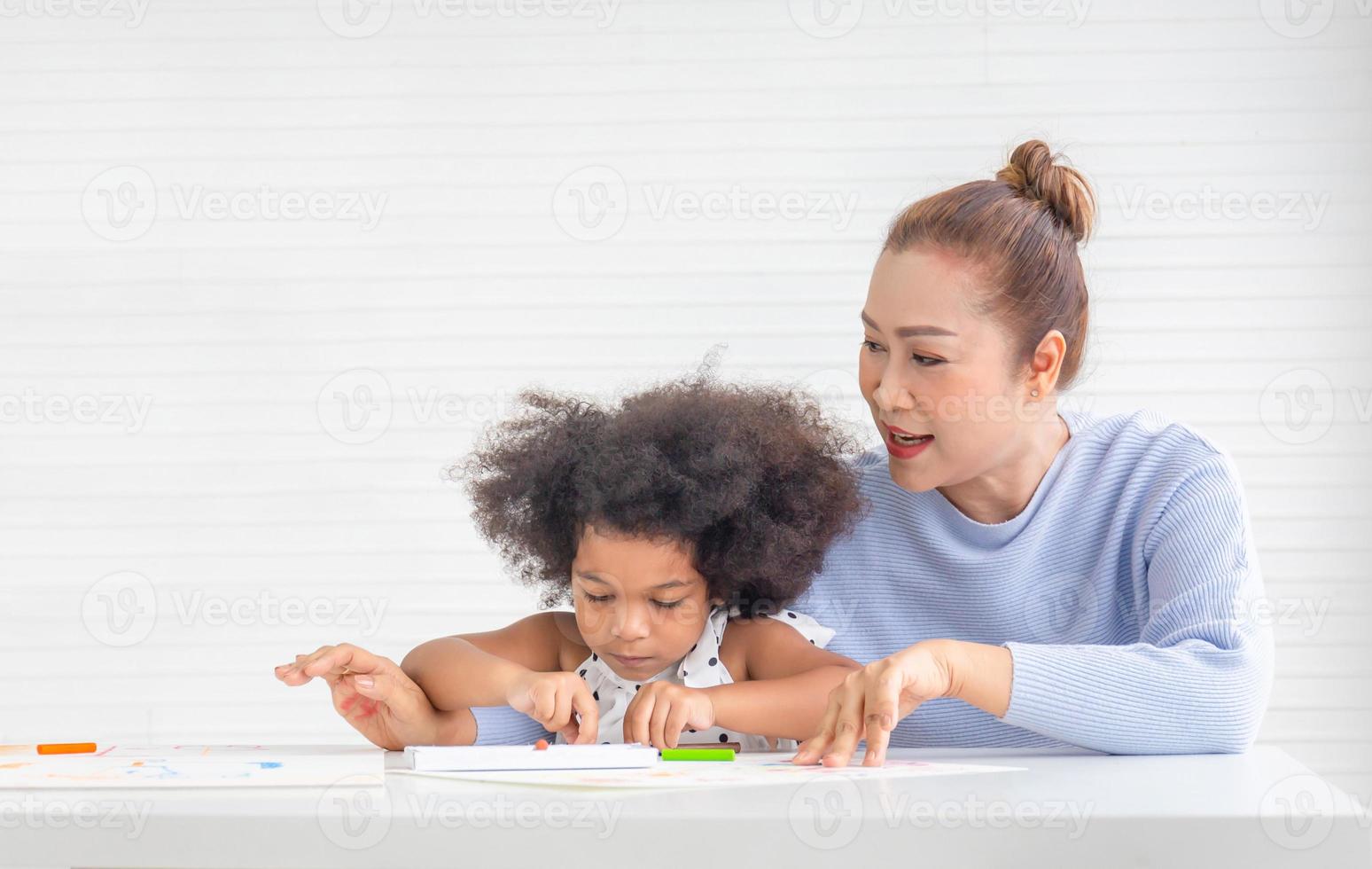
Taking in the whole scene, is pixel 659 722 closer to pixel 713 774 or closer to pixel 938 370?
pixel 713 774

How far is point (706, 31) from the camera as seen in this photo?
3.81 metres

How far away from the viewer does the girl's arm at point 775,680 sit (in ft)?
5.10

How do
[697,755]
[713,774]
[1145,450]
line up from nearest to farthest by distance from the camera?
[713,774]
[697,755]
[1145,450]

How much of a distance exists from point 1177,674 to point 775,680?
1.44 feet

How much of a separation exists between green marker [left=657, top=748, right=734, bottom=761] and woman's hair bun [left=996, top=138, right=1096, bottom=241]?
0.87 metres

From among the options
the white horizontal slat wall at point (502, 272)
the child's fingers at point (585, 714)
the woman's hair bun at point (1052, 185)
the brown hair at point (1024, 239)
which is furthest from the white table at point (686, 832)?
the white horizontal slat wall at point (502, 272)

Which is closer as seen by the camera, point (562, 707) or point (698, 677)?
point (562, 707)

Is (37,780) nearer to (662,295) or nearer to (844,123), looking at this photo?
(662,295)

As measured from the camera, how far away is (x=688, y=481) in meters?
1.64

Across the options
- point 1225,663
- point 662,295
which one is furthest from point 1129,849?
point 662,295

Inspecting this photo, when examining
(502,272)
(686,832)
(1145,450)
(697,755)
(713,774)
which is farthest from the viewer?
(502,272)

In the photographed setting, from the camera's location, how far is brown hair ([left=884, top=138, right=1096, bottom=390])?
5.75ft

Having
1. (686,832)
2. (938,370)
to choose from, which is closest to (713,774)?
(686,832)

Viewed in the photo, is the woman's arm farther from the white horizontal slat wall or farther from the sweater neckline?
the white horizontal slat wall
